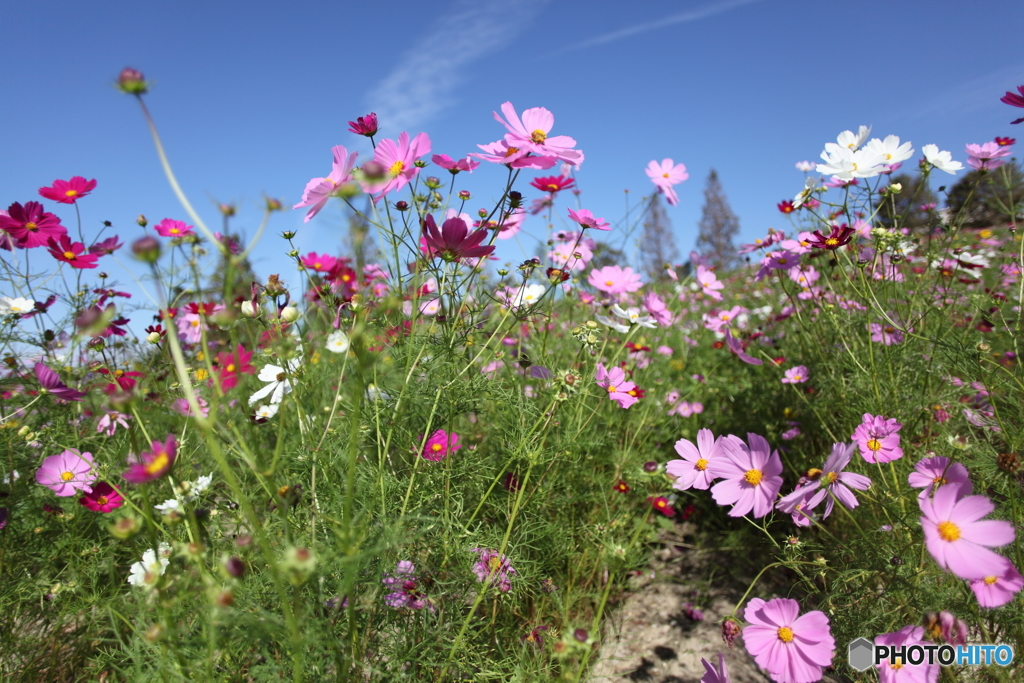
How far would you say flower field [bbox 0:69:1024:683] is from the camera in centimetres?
75

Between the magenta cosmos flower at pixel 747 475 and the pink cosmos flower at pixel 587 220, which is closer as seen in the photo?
the magenta cosmos flower at pixel 747 475

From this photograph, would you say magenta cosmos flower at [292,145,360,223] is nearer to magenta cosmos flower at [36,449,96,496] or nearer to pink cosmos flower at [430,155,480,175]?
pink cosmos flower at [430,155,480,175]

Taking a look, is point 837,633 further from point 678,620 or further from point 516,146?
point 516,146

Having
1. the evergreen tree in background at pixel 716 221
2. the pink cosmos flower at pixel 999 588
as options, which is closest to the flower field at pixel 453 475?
the pink cosmos flower at pixel 999 588

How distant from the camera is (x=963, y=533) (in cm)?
74

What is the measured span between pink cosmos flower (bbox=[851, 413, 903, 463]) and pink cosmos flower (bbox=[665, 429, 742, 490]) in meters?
0.33

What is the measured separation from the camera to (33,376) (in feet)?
5.22

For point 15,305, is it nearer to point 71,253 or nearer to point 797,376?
point 71,253

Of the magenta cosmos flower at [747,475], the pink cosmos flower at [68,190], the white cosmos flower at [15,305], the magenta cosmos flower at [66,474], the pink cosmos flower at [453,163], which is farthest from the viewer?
the white cosmos flower at [15,305]

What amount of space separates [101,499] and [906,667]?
1.66 m

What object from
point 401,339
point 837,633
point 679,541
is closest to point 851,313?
point 679,541

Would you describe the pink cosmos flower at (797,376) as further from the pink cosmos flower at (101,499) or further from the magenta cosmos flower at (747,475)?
the pink cosmos flower at (101,499)

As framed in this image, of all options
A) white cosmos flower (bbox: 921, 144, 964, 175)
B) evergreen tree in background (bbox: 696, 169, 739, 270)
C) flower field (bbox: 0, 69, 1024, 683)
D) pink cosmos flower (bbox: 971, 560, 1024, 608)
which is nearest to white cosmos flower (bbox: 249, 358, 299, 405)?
flower field (bbox: 0, 69, 1024, 683)

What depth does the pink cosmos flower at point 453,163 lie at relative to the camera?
109cm
